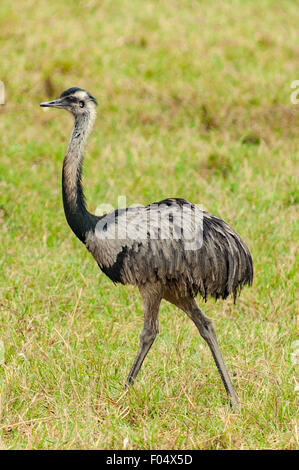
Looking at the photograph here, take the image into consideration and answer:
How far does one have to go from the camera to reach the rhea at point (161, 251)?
459cm

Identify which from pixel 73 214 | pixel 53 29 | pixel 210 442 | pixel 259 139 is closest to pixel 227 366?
pixel 210 442

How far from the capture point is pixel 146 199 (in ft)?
25.8

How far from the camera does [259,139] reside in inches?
375

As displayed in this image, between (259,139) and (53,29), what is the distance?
11.8 ft

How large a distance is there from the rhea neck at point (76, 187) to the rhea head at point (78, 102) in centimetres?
9

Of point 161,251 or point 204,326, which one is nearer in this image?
point 161,251
